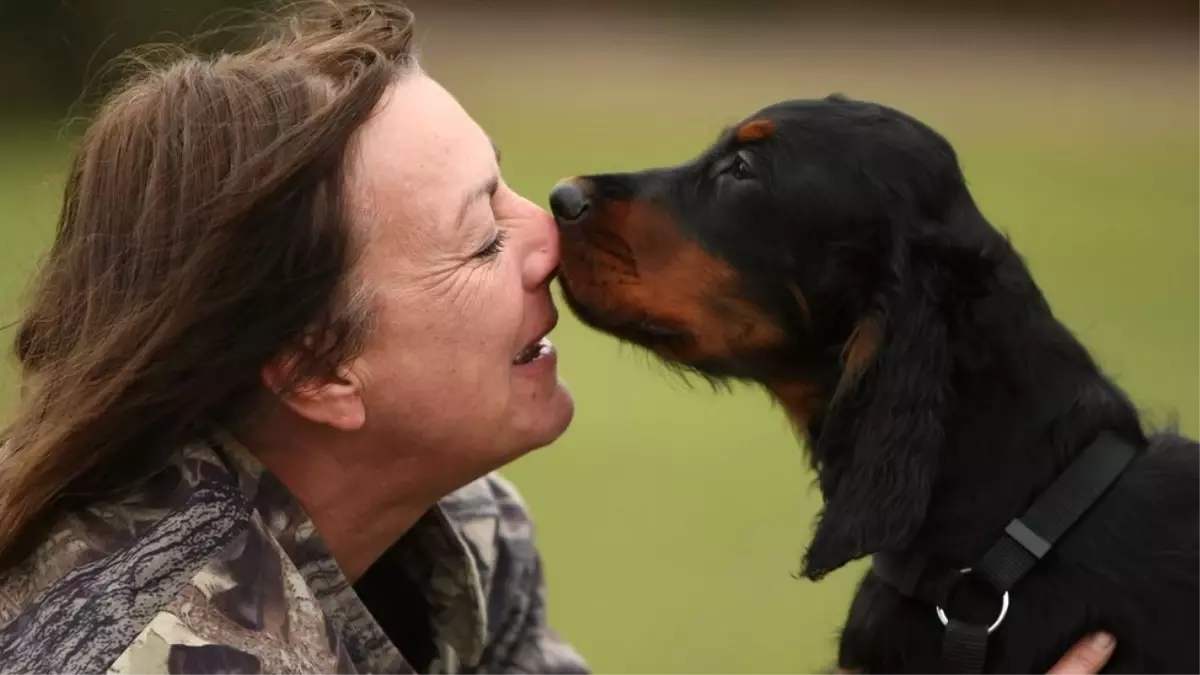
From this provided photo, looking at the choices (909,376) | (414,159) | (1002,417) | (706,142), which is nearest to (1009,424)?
(1002,417)

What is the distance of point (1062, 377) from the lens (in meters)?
2.16

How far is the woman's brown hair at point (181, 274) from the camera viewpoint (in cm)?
202

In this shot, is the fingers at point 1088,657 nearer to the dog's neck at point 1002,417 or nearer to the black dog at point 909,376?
the black dog at point 909,376

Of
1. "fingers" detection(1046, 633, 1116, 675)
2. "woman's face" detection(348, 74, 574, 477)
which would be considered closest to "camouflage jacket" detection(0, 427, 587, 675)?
"woman's face" detection(348, 74, 574, 477)

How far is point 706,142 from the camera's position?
6957 millimetres

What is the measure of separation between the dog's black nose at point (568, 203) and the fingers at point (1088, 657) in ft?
3.26

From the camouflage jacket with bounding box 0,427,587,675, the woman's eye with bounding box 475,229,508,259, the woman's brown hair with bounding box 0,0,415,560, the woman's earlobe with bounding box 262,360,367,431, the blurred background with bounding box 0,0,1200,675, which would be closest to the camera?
the camouflage jacket with bounding box 0,427,587,675

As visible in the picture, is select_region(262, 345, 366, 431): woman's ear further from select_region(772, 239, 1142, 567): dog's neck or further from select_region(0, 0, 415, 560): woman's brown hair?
select_region(772, 239, 1142, 567): dog's neck

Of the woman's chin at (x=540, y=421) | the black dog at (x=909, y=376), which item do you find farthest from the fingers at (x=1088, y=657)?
the woman's chin at (x=540, y=421)

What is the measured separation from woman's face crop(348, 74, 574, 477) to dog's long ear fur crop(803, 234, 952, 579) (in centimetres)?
43

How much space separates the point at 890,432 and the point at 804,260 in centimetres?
37

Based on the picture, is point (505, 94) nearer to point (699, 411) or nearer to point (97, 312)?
point (699, 411)

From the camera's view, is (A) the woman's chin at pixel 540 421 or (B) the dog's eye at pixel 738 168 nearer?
(A) the woman's chin at pixel 540 421

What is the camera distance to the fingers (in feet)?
6.64
